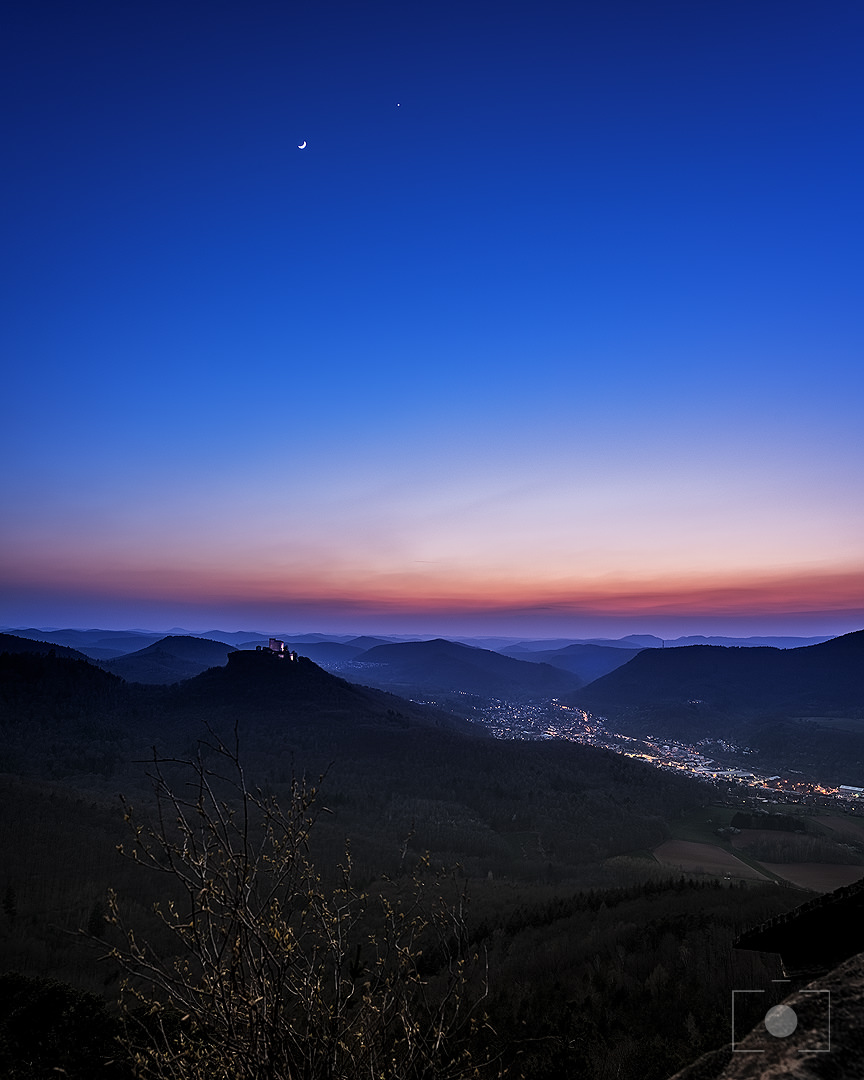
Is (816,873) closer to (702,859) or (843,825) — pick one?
(702,859)

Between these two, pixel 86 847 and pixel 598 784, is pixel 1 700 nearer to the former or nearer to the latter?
pixel 86 847

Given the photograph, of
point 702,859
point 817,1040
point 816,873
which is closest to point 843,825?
point 816,873

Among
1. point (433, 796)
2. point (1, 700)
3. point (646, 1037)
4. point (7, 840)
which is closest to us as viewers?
point (646, 1037)

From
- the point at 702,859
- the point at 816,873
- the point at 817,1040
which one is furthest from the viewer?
the point at 702,859

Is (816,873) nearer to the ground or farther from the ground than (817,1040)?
nearer to the ground

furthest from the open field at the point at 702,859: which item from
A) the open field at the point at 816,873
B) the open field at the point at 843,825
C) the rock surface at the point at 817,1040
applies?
the rock surface at the point at 817,1040

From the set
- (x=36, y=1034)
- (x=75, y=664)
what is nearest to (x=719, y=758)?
(x=36, y=1034)

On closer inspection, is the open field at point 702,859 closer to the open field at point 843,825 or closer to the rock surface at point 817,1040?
the open field at point 843,825
